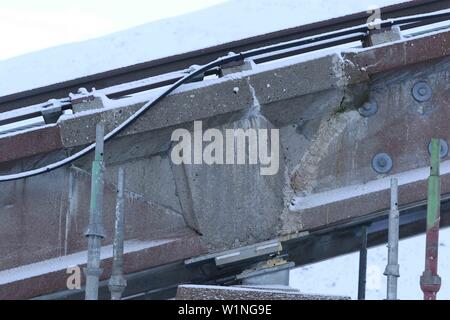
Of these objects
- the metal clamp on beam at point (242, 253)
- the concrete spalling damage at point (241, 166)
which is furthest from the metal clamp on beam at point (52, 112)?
the metal clamp on beam at point (242, 253)

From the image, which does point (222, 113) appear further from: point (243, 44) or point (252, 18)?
point (252, 18)

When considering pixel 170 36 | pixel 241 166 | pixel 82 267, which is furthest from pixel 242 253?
pixel 170 36

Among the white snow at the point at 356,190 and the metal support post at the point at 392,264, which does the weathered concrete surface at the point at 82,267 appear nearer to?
the white snow at the point at 356,190

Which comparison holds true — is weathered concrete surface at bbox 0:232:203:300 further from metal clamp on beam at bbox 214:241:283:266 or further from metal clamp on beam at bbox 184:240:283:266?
metal clamp on beam at bbox 214:241:283:266

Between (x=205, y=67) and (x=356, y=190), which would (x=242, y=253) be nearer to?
(x=356, y=190)

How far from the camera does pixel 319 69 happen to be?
26.7 ft

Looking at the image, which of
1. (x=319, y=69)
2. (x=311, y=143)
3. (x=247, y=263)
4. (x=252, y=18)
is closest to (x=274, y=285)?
(x=247, y=263)

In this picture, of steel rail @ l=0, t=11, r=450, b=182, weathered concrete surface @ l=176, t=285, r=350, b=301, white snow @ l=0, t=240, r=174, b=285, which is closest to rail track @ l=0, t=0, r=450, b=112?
steel rail @ l=0, t=11, r=450, b=182

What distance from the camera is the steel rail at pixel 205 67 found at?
25.5ft

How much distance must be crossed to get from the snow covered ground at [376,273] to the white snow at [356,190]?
35.8 ft

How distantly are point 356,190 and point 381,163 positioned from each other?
0.32 m

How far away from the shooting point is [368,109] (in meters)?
8.34

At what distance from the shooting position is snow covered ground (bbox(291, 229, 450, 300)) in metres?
19.8

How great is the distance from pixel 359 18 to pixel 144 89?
1960mm
